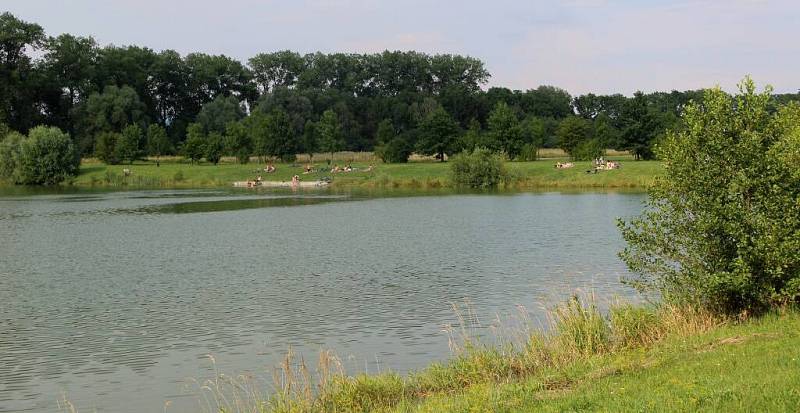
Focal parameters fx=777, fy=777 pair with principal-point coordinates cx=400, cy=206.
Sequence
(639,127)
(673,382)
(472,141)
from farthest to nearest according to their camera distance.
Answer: (472,141) → (639,127) → (673,382)

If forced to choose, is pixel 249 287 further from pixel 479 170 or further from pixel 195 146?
pixel 195 146

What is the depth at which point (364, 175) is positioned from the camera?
11519cm

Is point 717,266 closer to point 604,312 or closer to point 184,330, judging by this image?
point 604,312

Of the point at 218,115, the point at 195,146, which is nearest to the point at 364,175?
the point at 195,146

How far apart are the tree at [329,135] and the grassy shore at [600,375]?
11990 cm

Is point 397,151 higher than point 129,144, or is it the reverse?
point 129,144

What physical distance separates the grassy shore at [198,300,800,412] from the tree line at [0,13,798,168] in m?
83.5

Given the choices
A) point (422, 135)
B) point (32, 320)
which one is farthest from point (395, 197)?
point (32, 320)

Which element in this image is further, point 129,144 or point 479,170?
point 129,144

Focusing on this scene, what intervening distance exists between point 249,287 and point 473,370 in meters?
17.6

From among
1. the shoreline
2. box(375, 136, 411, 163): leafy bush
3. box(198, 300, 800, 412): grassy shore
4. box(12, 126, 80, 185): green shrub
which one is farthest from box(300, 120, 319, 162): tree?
box(198, 300, 800, 412): grassy shore

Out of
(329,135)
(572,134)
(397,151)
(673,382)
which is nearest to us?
(673,382)

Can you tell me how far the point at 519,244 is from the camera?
4328cm

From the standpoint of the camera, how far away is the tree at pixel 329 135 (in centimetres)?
13812
